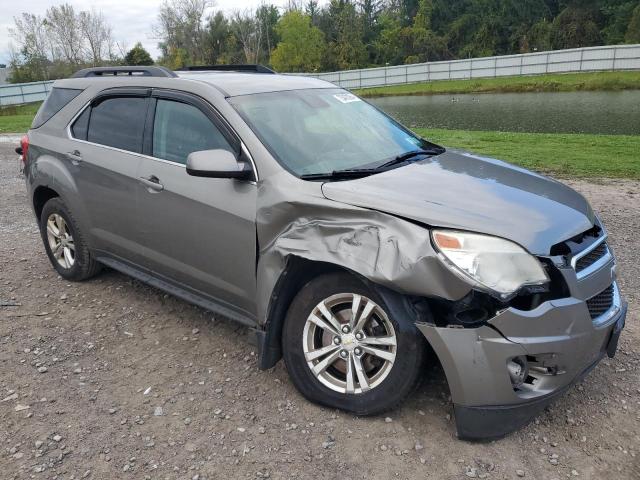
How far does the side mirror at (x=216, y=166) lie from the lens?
3.18 m

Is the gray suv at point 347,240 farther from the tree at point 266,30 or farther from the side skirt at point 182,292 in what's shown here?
the tree at point 266,30

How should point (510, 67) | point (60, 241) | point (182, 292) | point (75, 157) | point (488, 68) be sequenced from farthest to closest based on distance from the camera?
point (488, 68) → point (510, 67) → point (60, 241) → point (75, 157) → point (182, 292)

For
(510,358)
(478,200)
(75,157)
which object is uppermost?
(75,157)

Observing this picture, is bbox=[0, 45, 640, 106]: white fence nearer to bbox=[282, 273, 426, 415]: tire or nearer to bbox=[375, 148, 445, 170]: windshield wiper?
bbox=[375, 148, 445, 170]: windshield wiper

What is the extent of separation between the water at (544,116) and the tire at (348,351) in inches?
629

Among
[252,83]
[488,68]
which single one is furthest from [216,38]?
[252,83]

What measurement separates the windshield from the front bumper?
4.23 feet

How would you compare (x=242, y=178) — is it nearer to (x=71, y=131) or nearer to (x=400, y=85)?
(x=71, y=131)

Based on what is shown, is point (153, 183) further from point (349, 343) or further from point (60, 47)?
point (60, 47)

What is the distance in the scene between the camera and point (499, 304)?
8.43 ft

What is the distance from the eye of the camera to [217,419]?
10.2 feet

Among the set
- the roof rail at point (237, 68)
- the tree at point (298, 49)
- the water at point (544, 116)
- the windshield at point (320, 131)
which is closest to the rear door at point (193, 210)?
the windshield at point (320, 131)

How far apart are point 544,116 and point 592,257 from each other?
65.7 ft

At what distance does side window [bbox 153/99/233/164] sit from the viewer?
11.7 feet
